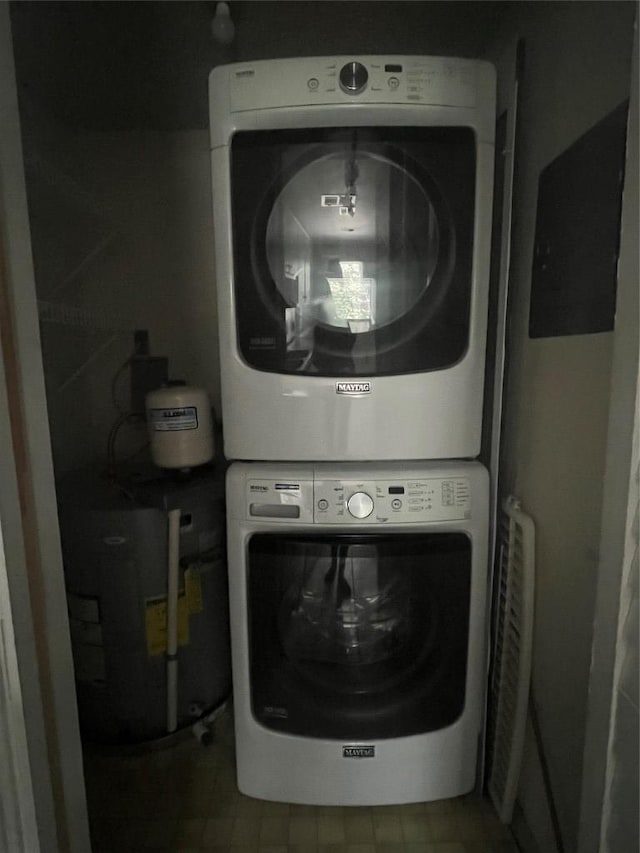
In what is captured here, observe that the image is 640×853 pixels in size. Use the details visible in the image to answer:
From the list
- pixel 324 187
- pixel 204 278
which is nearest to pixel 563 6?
pixel 324 187

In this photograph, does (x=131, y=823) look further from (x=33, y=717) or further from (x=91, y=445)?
(x=91, y=445)

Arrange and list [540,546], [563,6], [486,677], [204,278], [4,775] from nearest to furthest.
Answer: [4,775] < [563,6] < [540,546] < [486,677] < [204,278]

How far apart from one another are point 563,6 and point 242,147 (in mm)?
687

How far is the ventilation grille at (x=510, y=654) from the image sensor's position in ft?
3.66

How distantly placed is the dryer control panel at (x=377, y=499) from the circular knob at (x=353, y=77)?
83cm

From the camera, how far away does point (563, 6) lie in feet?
3.30

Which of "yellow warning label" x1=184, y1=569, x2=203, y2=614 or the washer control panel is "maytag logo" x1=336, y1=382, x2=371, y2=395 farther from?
"yellow warning label" x1=184, y1=569, x2=203, y2=614

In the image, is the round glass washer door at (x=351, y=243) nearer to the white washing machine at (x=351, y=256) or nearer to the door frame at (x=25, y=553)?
the white washing machine at (x=351, y=256)

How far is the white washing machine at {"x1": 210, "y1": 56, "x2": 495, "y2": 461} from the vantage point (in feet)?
3.55

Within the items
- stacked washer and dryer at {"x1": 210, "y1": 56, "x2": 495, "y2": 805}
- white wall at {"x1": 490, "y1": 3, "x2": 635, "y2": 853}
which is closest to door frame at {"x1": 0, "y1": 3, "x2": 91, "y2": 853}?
stacked washer and dryer at {"x1": 210, "y1": 56, "x2": 495, "y2": 805}

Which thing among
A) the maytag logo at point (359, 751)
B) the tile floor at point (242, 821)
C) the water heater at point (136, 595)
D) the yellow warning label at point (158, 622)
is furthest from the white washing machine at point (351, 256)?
the tile floor at point (242, 821)

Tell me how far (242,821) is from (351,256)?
1.41m

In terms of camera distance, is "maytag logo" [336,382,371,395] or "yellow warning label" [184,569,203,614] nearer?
"maytag logo" [336,382,371,395]

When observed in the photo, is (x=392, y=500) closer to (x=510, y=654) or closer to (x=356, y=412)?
(x=356, y=412)
